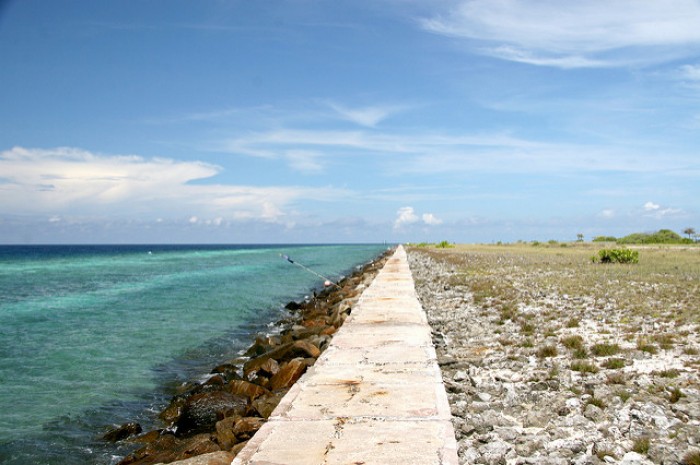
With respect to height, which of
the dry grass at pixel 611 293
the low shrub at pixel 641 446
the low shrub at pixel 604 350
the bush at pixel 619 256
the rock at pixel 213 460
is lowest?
the rock at pixel 213 460

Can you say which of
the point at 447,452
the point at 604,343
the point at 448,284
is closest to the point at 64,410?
the point at 447,452

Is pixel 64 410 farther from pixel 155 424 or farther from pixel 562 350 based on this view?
pixel 562 350

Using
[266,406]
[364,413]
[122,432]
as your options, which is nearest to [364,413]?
[364,413]

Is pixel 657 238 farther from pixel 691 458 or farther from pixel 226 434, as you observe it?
pixel 226 434

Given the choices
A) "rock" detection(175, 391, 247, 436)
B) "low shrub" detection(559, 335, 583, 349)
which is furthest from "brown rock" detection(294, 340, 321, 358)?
"low shrub" detection(559, 335, 583, 349)

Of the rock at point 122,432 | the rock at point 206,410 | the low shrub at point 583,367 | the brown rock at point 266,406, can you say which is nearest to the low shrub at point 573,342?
the low shrub at point 583,367

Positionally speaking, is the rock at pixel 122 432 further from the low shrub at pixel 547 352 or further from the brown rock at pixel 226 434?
the low shrub at pixel 547 352

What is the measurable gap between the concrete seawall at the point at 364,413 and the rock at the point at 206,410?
1.36 metres

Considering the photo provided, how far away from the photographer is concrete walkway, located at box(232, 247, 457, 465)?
178 inches

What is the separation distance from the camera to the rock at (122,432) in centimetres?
765

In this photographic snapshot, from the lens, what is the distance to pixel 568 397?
6066mm

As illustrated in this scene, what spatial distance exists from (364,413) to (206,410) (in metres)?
3.17

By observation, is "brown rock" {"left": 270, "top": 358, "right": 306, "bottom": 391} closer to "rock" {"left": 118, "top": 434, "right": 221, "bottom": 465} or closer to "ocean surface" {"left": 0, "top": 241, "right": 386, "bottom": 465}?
"rock" {"left": 118, "top": 434, "right": 221, "bottom": 465}

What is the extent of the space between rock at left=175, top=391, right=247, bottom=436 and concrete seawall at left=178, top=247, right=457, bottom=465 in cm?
136
